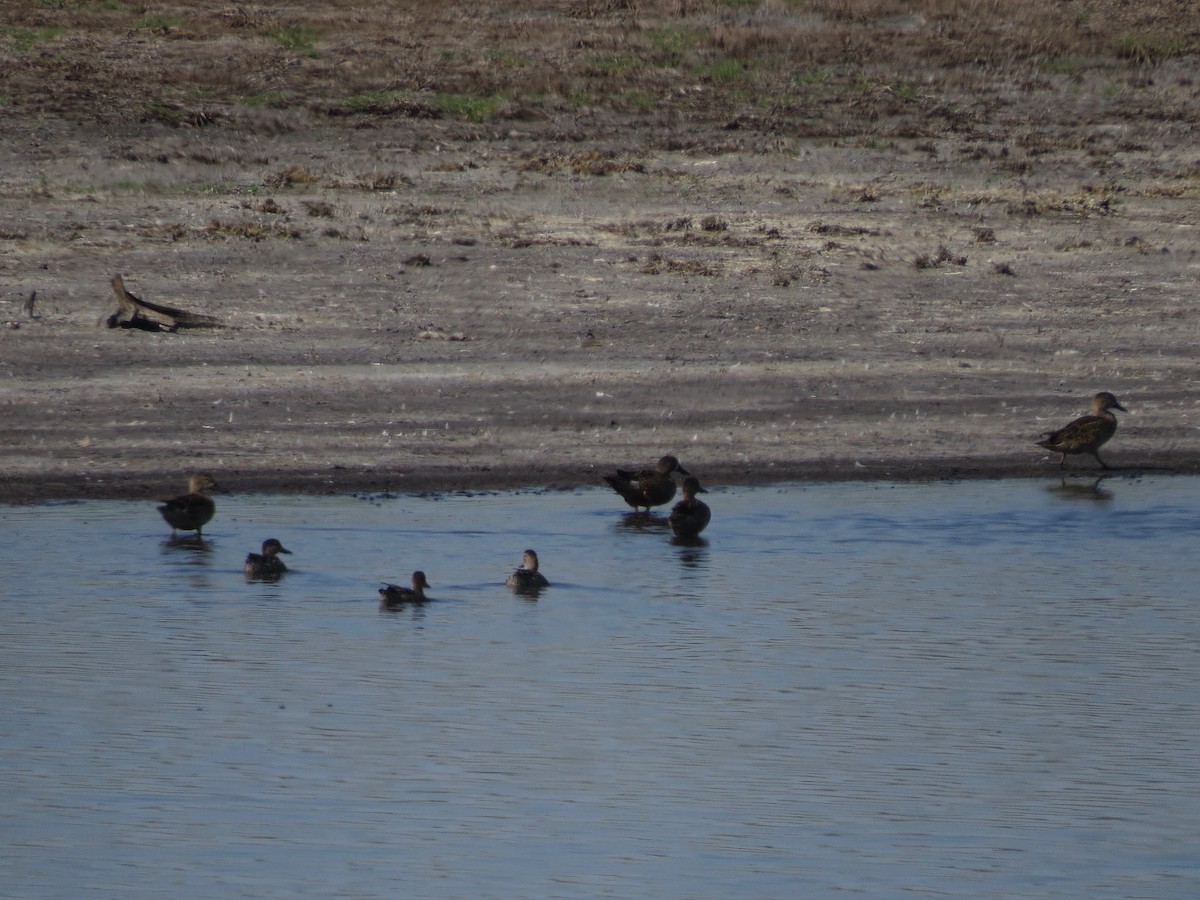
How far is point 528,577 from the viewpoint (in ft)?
34.8

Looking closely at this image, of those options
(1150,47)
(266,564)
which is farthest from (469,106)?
(266,564)

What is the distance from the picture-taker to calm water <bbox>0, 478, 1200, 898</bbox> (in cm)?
709

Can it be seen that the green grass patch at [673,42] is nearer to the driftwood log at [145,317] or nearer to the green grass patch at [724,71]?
the green grass patch at [724,71]

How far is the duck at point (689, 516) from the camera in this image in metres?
11.8

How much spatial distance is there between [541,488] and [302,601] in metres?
2.90

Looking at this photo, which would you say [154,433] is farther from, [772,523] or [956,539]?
[956,539]

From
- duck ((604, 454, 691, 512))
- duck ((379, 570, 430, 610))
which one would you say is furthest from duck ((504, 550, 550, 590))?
duck ((604, 454, 691, 512))

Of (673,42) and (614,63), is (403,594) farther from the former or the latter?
(673,42)

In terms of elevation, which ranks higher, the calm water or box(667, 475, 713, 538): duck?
box(667, 475, 713, 538): duck

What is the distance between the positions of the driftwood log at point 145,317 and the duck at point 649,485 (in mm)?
4443

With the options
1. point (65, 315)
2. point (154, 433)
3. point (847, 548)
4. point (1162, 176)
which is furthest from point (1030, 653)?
point (1162, 176)

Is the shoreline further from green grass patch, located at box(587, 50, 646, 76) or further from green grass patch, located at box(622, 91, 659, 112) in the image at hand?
green grass patch, located at box(587, 50, 646, 76)

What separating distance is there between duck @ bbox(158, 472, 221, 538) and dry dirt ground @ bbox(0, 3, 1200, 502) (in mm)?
946

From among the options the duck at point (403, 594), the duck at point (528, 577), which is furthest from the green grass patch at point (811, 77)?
the duck at point (403, 594)
